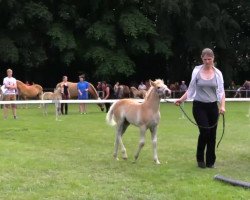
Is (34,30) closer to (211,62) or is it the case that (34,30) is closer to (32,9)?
(32,9)

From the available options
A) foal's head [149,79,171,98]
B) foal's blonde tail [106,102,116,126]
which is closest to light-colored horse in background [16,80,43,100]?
foal's blonde tail [106,102,116,126]

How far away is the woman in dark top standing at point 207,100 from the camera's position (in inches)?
341

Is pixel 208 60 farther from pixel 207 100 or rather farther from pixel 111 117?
pixel 111 117

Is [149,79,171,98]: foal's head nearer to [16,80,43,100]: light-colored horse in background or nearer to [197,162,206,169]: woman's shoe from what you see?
[197,162,206,169]: woman's shoe

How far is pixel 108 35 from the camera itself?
34656 millimetres

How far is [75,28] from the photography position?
118 ft

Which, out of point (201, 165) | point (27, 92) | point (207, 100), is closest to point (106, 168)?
point (201, 165)

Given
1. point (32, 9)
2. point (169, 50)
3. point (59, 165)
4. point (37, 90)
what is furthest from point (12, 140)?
point (169, 50)

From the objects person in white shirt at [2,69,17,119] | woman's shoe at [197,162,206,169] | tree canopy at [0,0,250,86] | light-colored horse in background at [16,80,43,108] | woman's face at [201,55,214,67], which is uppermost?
tree canopy at [0,0,250,86]

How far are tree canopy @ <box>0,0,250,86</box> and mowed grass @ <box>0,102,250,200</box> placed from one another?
20755 millimetres

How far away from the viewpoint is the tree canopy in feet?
113

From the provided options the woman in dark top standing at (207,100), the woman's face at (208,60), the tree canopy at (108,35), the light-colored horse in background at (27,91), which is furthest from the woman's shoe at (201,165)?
the tree canopy at (108,35)

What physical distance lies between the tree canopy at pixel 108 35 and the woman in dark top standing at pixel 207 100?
25726 mm

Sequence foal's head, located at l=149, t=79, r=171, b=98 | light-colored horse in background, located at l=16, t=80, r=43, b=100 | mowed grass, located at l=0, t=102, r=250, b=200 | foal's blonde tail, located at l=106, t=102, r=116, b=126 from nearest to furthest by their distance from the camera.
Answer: mowed grass, located at l=0, t=102, r=250, b=200
foal's head, located at l=149, t=79, r=171, b=98
foal's blonde tail, located at l=106, t=102, r=116, b=126
light-colored horse in background, located at l=16, t=80, r=43, b=100
